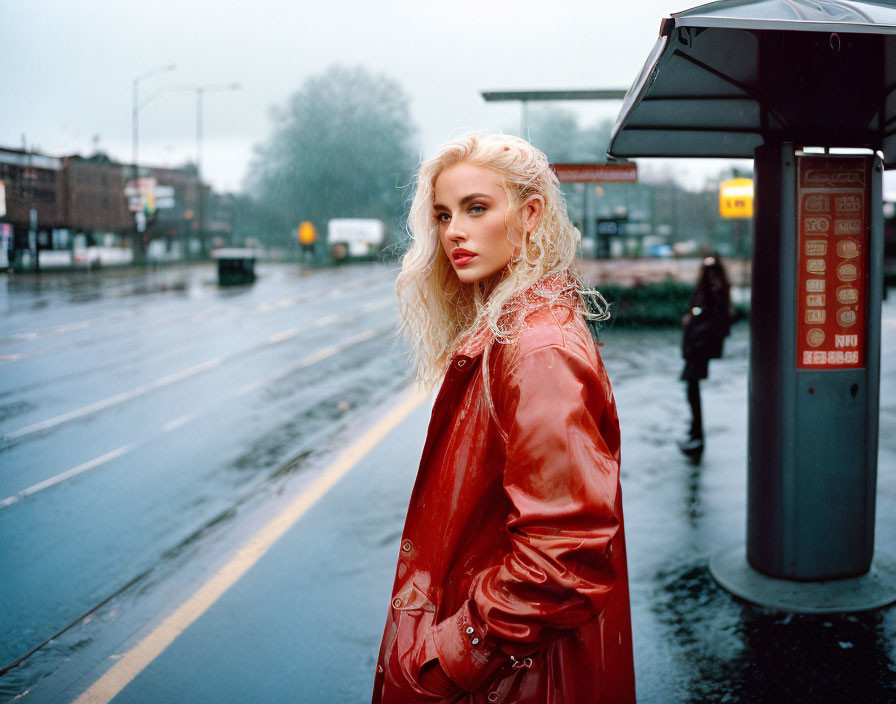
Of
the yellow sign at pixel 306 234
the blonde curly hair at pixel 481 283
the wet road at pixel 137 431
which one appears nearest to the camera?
the blonde curly hair at pixel 481 283

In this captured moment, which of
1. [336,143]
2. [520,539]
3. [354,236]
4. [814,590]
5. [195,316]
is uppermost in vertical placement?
[336,143]

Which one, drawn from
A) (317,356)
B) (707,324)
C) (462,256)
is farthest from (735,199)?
(462,256)

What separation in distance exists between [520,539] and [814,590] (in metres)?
3.18

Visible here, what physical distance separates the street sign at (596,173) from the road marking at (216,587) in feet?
5.01

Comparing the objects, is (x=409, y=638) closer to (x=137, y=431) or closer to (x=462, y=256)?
(x=462, y=256)

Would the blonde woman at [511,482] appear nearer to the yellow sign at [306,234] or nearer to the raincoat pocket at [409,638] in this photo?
the raincoat pocket at [409,638]

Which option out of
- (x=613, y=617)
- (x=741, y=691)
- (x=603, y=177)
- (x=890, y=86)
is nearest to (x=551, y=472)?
(x=613, y=617)

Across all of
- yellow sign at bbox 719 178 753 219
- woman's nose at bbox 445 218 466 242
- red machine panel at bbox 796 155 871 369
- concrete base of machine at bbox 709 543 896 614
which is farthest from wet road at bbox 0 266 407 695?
yellow sign at bbox 719 178 753 219

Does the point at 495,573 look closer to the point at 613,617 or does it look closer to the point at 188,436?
the point at 613,617

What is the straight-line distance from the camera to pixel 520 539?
1513 mm

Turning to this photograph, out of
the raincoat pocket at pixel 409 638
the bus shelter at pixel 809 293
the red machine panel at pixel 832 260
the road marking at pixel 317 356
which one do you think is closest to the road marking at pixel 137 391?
the road marking at pixel 317 356

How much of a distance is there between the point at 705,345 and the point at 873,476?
306 cm

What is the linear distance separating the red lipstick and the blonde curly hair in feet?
0.29

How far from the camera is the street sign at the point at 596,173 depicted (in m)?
4.64
